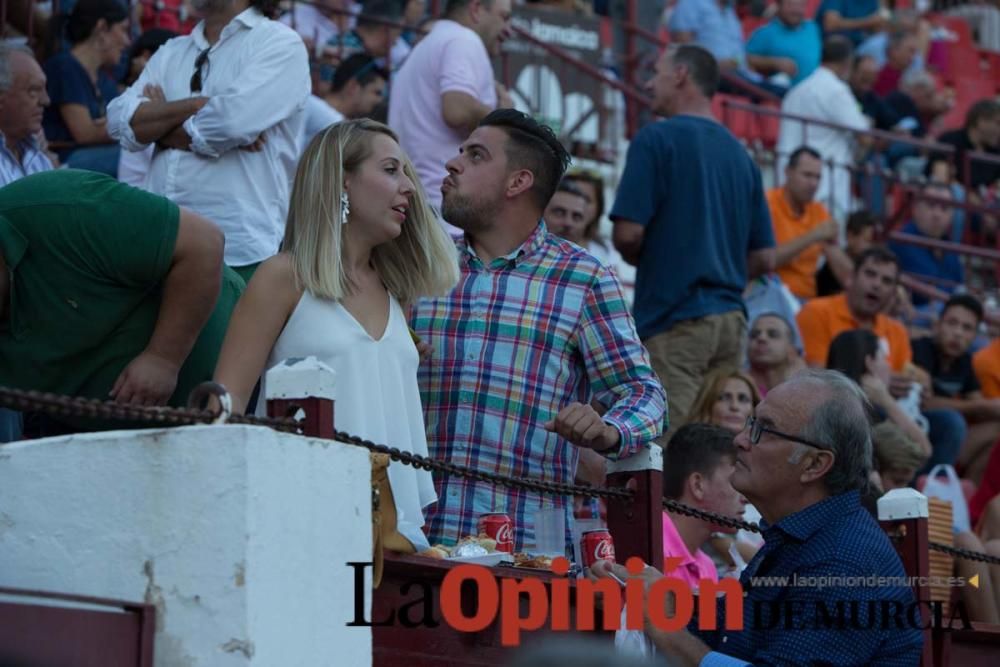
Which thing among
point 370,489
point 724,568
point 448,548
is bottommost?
point 724,568

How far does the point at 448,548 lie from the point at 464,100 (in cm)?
373

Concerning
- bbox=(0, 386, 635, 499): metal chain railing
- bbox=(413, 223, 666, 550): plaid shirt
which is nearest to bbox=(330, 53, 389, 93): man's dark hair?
bbox=(413, 223, 666, 550): plaid shirt

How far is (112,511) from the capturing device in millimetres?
4023

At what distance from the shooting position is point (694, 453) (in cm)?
697

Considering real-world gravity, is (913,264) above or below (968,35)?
below

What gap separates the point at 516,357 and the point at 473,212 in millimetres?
519

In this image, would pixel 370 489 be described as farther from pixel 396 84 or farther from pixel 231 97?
pixel 396 84

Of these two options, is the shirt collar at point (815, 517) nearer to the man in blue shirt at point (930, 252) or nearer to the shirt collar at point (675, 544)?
the shirt collar at point (675, 544)

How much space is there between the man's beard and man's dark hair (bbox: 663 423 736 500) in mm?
1424

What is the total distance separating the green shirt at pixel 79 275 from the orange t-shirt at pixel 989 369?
8452mm

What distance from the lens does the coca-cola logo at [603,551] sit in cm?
518

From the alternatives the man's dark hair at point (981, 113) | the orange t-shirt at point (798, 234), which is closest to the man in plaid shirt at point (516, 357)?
the orange t-shirt at point (798, 234)

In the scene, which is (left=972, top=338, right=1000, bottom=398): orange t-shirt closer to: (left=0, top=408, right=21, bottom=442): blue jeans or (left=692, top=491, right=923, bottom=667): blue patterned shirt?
(left=692, top=491, right=923, bottom=667): blue patterned shirt

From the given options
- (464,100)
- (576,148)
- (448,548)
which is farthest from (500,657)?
(576,148)
